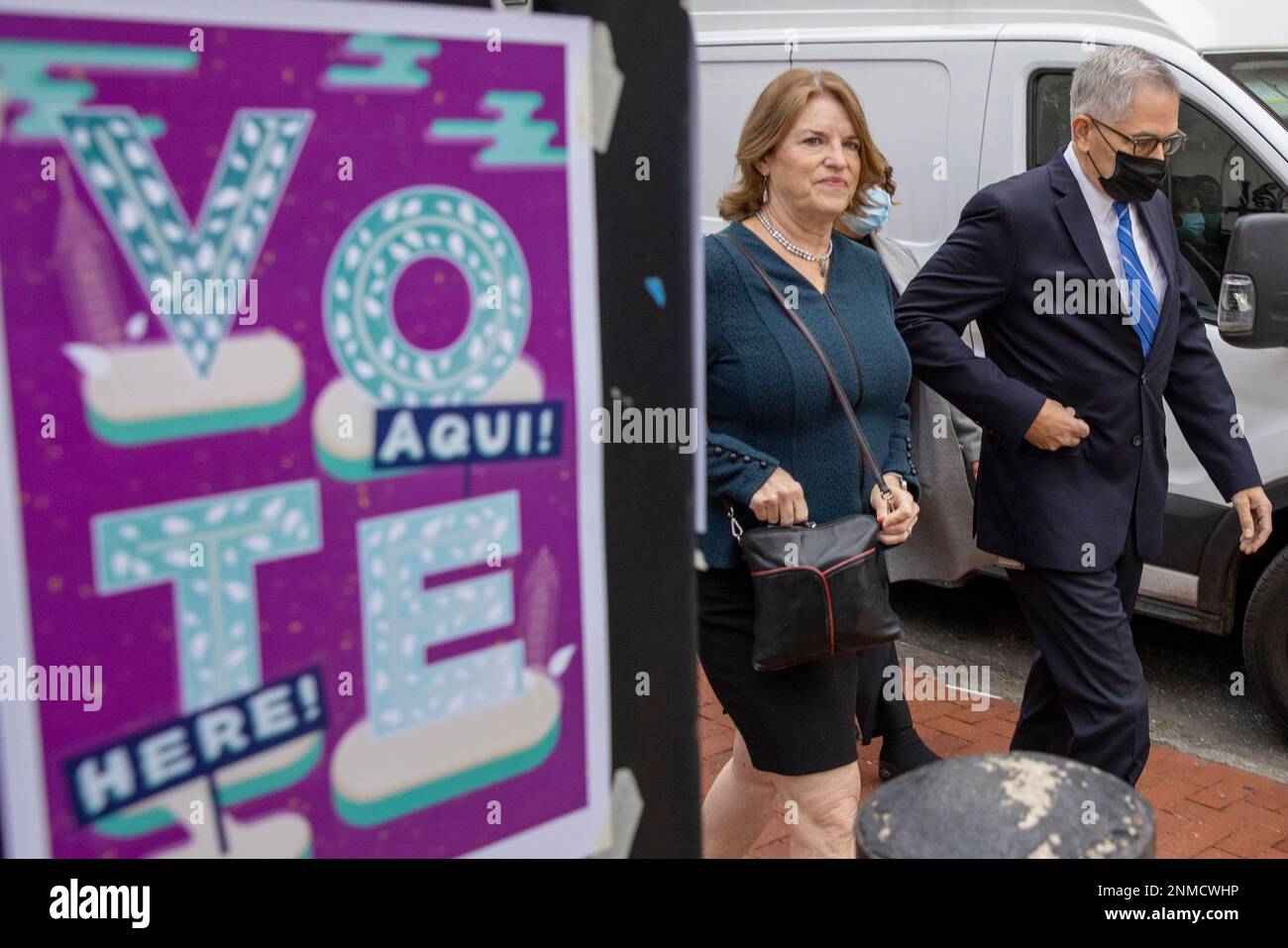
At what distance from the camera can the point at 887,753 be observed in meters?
4.59

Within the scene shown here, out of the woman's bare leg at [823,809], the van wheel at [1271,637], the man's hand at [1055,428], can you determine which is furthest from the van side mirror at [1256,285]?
the woman's bare leg at [823,809]

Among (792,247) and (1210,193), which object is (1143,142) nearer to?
(792,247)

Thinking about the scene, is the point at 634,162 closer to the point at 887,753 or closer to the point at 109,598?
the point at 109,598

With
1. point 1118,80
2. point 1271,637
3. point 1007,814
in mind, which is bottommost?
point 1271,637

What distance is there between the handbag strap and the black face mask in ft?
3.17

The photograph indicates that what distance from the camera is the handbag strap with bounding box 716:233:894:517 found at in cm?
315

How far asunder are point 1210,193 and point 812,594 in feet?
8.88

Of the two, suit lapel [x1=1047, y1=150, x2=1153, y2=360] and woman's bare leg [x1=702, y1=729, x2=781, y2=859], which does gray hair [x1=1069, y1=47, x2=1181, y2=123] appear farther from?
woman's bare leg [x1=702, y1=729, x2=781, y2=859]

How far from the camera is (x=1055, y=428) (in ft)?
11.7

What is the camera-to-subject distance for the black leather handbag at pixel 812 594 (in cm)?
296

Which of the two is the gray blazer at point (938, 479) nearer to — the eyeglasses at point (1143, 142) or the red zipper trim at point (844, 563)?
the eyeglasses at point (1143, 142)

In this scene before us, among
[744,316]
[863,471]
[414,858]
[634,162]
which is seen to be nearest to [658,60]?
[634,162]

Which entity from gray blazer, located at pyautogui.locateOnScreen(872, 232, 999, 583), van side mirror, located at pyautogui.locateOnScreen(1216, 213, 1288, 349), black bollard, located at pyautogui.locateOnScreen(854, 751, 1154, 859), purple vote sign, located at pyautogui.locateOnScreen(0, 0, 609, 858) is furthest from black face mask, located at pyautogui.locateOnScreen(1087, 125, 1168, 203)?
A: purple vote sign, located at pyautogui.locateOnScreen(0, 0, 609, 858)

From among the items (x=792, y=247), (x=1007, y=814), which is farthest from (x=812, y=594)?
(x=1007, y=814)
